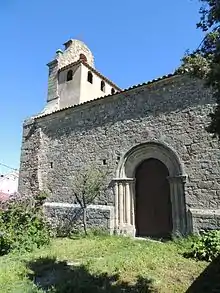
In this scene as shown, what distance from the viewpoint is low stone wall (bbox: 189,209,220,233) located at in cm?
657

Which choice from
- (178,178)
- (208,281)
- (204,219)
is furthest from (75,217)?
(208,281)

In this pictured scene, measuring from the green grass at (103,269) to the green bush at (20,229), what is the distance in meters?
0.56

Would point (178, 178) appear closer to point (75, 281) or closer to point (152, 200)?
point (152, 200)

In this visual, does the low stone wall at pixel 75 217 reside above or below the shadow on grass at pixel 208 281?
above

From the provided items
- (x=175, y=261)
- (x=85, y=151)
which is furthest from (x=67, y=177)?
(x=175, y=261)

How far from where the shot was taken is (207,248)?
537cm

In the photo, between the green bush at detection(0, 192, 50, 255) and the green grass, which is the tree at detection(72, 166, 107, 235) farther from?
the green grass

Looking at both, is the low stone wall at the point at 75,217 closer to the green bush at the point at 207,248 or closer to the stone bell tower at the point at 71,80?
the green bush at the point at 207,248

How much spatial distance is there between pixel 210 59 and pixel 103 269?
398 centimetres

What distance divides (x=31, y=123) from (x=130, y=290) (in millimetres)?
9553

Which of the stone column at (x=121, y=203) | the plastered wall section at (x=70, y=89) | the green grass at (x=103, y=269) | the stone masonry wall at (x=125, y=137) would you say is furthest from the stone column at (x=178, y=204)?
the plastered wall section at (x=70, y=89)

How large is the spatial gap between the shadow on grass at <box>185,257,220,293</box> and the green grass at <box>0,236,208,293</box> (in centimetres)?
13

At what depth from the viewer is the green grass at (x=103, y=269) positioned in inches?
156

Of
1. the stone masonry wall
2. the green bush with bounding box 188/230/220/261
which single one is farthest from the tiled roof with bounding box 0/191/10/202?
the green bush with bounding box 188/230/220/261
